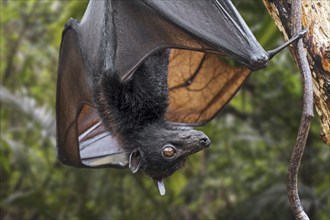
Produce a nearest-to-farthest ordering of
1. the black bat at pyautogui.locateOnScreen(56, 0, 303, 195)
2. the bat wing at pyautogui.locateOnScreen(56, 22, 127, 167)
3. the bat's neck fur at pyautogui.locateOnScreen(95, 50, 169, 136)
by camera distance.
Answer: the black bat at pyautogui.locateOnScreen(56, 0, 303, 195)
the bat's neck fur at pyautogui.locateOnScreen(95, 50, 169, 136)
the bat wing at pyautogui.locateOnScreen(56, 22, 127, 167)

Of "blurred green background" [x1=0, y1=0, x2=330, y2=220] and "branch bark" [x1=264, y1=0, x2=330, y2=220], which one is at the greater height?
"branch bark" [x1=264, y1=0, x2=330, y2=220]

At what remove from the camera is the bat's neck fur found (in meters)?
3.26

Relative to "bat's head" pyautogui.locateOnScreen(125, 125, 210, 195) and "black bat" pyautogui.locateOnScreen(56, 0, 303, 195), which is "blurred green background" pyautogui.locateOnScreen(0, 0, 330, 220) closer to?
"black bat" pyautogui.locateOnScreen(56, 0, 303, 195)

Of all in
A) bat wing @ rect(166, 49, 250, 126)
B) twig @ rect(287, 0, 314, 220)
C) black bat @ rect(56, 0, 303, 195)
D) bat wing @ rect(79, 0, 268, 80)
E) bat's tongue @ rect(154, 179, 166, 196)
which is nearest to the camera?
twig @ rect(287, 0, 314, 220)

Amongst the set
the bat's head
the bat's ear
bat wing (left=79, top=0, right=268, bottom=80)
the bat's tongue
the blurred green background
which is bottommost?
the blurred green background

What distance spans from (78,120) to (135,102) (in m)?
0.51

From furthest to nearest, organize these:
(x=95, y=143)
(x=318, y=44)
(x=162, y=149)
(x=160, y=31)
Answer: (x=95, y=143) < (x=162, y=149) < (x=160, y=31) < (x=318, y=44)

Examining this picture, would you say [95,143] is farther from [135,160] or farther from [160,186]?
[160,186]

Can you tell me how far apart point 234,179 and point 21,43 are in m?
2.58

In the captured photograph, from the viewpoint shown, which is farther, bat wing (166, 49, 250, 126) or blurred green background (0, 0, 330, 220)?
blurred green background (0, 0, 330, 220)

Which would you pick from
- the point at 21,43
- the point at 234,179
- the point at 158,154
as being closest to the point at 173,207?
the point at 234,179

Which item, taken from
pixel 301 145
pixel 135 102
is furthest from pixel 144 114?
pixel 301 145

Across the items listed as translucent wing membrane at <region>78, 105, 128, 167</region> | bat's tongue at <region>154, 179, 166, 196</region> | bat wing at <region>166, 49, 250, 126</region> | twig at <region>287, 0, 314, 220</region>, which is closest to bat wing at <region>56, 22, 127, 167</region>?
translucent wing membrane at <region>78, 105, 128, 167</region>

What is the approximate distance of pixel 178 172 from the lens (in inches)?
232
